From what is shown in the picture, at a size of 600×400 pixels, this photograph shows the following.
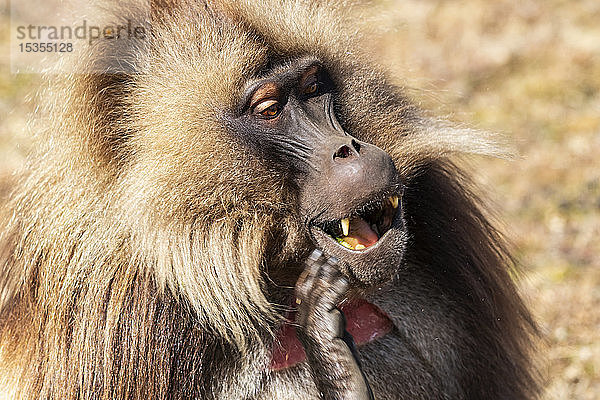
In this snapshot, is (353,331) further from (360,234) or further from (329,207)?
(329,207)

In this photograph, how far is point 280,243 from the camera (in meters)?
2.42

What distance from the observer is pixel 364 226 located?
8.13 ft

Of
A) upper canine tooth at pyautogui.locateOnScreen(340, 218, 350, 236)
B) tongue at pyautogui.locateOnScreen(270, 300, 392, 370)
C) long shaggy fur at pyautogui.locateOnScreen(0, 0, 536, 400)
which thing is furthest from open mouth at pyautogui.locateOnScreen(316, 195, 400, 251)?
tongue at pyautogui.locateOnScreen(270, 300, 392, 370)

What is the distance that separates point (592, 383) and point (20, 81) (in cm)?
495

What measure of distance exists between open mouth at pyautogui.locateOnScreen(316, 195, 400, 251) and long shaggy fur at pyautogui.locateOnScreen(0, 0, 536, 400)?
0.38 feet

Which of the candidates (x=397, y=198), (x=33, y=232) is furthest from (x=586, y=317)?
(x=33, y=232)

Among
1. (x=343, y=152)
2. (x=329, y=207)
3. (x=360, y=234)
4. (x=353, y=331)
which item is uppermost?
(x=343, y=152)

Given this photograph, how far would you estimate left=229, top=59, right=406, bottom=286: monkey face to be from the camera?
2.30m

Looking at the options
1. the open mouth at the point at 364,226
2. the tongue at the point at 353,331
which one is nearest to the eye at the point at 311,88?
the open mouth at the point at 364,226

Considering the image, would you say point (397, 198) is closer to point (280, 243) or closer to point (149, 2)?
point (280, 243)

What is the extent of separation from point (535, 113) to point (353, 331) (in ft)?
12.8

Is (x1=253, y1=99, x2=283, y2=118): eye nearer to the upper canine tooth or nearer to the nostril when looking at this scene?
the nostril

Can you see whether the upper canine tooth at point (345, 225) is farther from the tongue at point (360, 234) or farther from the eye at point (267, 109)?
the eye at point (267, 109)

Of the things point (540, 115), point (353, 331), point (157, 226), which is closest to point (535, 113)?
point (540, 115)
